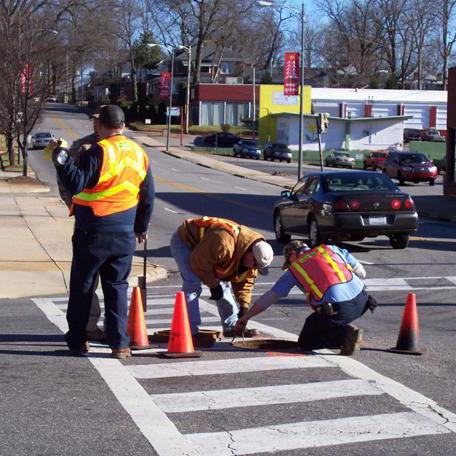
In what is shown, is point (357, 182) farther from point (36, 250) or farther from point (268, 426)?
point (268, 426)

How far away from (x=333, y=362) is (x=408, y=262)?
9127 mm

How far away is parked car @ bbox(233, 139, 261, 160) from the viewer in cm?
6941

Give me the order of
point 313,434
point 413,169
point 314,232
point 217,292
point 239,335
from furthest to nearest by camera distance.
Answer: point 413,169, point 314,232, point 239,335, point 217,292, point 313,434

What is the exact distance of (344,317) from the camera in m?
8.03

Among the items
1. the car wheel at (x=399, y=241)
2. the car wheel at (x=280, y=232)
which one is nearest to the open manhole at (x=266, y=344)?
the car wheel at (x=399, y=241)

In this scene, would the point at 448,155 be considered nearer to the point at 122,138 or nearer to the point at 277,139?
the point at 122,138

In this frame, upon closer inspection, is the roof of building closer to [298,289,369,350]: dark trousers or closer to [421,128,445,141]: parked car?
[421,128,445,141]: parked car

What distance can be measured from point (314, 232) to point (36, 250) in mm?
5377

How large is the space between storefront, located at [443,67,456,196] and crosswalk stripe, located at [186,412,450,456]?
1178 inches

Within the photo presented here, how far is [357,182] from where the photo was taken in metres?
18.2

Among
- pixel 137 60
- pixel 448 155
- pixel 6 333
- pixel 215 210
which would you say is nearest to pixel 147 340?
pixel 6 333

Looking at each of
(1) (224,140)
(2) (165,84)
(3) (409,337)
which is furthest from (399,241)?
(2) (165,84)

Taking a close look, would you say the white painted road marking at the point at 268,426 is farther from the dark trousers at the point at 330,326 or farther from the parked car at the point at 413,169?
the parked car at the point at 413,169

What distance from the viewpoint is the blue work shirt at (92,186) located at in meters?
6.94
